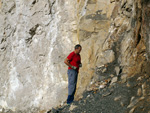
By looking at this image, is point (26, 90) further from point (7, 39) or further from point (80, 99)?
point (80, 99)

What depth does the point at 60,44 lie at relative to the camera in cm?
799

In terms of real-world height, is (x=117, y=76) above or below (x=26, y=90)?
above

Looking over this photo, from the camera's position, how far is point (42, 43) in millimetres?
8539

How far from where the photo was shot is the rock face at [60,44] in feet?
18.4

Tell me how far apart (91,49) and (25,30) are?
3331mm

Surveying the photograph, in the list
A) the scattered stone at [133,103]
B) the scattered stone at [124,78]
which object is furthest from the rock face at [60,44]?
the scattered stone at [133,103]

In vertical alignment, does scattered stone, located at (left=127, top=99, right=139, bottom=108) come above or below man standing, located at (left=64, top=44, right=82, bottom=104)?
below

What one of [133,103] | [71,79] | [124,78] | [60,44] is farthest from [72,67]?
[60,44]

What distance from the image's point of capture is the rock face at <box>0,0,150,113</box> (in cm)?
560

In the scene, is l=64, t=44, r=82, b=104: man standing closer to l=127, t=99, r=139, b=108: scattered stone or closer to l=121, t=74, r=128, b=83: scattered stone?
l=121, t=74, r=128, b=83: scattered stone

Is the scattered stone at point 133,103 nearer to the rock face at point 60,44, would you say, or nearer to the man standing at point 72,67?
the rock face at point 60,44

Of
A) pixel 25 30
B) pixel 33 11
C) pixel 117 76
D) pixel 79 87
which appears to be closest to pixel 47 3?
pixel 33 11

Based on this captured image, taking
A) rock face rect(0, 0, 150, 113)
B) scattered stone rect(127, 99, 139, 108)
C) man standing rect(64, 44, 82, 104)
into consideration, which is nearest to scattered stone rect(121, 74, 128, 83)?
rock face rect(0, 0, 150, 113)

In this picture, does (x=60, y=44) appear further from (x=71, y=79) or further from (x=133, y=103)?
(x=133, y=103)
